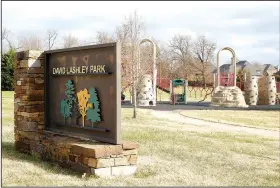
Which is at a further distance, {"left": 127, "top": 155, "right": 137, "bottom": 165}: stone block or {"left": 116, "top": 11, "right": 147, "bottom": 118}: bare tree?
{"left": 116, "top": 11, "right": 147, "bottom": 118}: bare tree

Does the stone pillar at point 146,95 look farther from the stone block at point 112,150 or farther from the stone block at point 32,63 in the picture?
the stone block at point 112,150

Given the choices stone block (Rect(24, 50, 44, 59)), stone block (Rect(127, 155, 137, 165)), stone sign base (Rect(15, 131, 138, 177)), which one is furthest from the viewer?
stone block (Rect(24, 50, 44, 59))

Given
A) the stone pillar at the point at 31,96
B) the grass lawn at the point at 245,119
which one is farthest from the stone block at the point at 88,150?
the grass lawn at the point at 245,119

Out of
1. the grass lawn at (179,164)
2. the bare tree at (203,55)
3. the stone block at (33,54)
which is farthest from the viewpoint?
the bare tree at (203,55)

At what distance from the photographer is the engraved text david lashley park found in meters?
5.73

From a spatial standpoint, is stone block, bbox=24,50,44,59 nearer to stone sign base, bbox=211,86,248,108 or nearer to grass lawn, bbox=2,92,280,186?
grass lawn, bbox=2,92,280,186

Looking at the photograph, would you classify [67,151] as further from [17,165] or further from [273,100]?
[273,100]

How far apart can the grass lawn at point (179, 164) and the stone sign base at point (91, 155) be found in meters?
0.14

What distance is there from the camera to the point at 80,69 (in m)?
6.16

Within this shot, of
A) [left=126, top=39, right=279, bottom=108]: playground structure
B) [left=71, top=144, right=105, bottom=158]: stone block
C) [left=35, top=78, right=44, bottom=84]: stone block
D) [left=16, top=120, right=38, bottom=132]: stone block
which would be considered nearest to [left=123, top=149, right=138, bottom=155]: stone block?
[left=71, top=144, right=105, bottom=158]: stone block

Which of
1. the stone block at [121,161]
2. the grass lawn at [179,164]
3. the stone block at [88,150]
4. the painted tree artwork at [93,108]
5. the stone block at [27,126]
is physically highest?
the painted tree artwork at [93,108]

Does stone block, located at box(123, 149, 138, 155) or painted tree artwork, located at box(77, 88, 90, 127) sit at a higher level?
painted tree artwork, located at box(77, 88, 90, 127)

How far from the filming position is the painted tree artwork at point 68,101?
20.9 ft

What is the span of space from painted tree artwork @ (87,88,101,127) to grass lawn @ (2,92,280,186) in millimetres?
816
